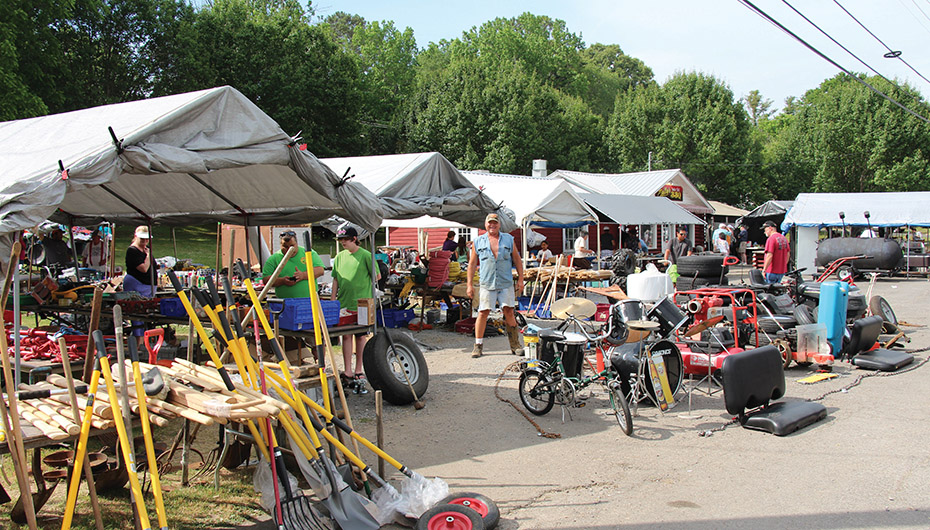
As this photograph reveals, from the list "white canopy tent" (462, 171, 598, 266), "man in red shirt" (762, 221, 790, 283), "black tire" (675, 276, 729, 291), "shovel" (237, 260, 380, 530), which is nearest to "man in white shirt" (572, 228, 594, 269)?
"white canopy tent" (462, 171, 598, 266)

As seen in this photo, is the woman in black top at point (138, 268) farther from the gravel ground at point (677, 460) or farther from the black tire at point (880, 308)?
the black tire at point (880, 308)

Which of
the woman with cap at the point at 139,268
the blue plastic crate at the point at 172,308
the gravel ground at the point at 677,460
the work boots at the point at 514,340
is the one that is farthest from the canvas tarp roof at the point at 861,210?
the blue plastic crate at the point at 172,308

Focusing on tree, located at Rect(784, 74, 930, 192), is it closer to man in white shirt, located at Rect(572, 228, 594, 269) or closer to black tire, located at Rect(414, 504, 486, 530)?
man in white shirt, located at Rect(572, 228, 594, 269)

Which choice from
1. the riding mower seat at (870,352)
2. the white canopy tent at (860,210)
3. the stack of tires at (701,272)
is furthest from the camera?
the white canopy tent at (860,210)

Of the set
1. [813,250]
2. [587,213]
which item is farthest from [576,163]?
[587,213]

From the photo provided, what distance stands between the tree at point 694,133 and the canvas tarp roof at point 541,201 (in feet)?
90.4

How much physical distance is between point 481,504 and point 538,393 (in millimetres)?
2649

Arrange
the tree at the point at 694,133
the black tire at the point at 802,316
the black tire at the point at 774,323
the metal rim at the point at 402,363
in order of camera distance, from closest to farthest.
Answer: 1. the metal rim at the point at 402,363
2. the black tire at the point at 774,323
3. the black tire at the point at 802,316
4. the tree at the point at 694,133

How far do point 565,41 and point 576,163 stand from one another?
99.5 feet

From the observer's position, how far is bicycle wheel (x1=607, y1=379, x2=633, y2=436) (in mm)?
6406

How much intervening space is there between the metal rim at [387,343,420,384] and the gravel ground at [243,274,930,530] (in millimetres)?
351

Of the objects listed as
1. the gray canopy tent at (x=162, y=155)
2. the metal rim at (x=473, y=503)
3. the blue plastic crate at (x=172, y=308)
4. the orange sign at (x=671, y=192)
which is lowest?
the metal rim at (x=473, y=503)

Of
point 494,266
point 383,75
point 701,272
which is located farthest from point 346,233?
point 383,75

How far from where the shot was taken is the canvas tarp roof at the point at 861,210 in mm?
24625
